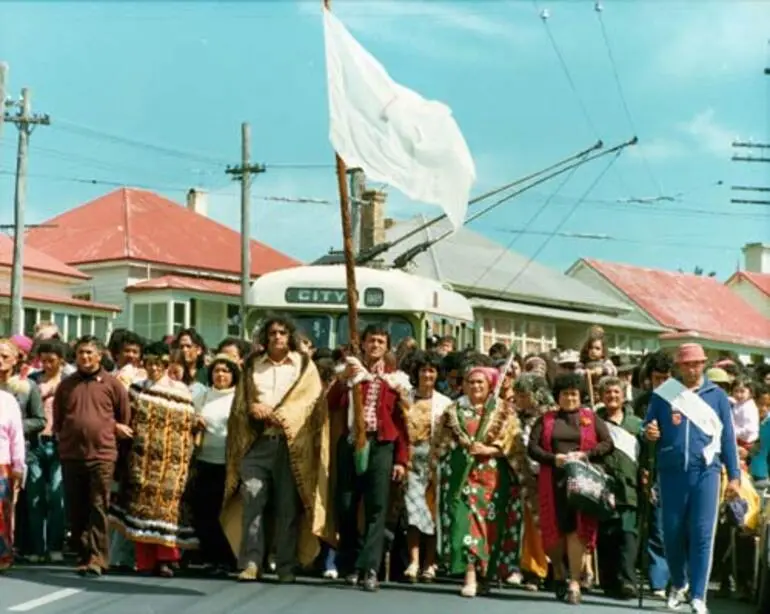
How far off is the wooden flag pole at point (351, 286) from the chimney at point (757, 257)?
273ft

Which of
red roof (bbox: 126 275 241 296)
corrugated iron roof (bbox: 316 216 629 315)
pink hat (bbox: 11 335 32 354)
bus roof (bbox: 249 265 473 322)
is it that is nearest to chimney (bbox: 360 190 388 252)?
corrugated iron roof (bbox: 316 216 629 315)

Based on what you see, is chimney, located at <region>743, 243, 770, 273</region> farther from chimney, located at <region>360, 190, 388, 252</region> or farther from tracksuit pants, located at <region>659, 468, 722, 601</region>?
tracksuit pants, located at <region>659, 468, 722, 601</region>

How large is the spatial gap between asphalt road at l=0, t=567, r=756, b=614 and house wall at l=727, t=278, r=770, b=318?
78765 mm

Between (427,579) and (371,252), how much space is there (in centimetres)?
1286

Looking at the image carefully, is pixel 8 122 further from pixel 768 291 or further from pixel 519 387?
pixel 768 291

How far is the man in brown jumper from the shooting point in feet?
37.7

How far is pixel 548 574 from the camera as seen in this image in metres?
12.2

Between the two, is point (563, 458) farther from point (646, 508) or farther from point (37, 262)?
point (37, 262)

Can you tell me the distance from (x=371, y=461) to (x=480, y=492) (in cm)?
85

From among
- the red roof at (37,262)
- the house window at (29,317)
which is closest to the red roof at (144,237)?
the red roof at (37,262)

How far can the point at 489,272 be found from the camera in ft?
203

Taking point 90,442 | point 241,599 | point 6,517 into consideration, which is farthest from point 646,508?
point 6,517

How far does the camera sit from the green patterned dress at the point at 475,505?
1138 centimetres

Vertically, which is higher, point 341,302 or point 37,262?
point 37,262
